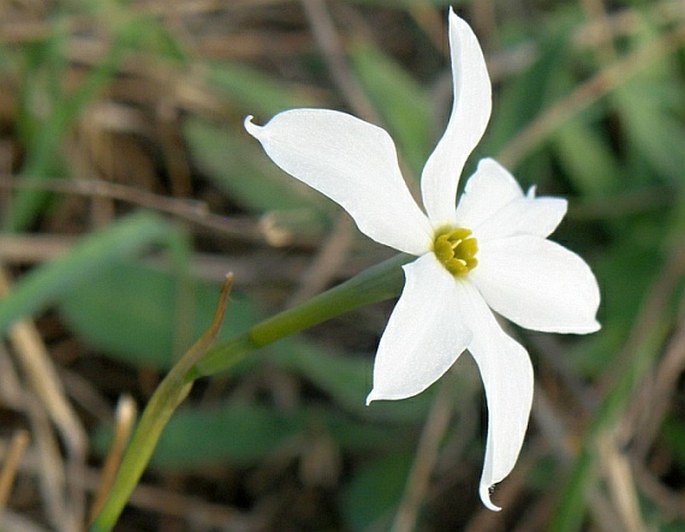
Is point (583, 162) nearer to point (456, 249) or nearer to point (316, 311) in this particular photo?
point (456, 249)

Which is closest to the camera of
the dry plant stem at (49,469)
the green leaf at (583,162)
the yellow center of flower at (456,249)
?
the yellow center of flower at (456,249)

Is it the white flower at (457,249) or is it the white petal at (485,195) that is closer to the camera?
the white flower at (457,249)

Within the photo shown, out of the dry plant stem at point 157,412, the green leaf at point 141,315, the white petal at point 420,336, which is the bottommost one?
the green leaf at point 141,315

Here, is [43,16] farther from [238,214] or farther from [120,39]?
[238,214]

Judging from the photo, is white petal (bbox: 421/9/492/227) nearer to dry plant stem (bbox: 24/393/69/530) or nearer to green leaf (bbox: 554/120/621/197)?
dry plant stem (bbox: 24/393/69/530)

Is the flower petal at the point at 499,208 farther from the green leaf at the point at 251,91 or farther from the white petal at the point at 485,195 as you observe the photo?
the green leaf at the point at 251,91

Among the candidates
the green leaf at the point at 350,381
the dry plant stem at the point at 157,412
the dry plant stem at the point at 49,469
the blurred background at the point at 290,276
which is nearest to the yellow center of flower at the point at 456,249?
the dry plant stem at the point at 157,412

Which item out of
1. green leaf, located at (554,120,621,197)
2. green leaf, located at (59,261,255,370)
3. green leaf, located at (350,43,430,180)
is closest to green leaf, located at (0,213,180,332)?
green leaf, located at (59,261,255,370)
